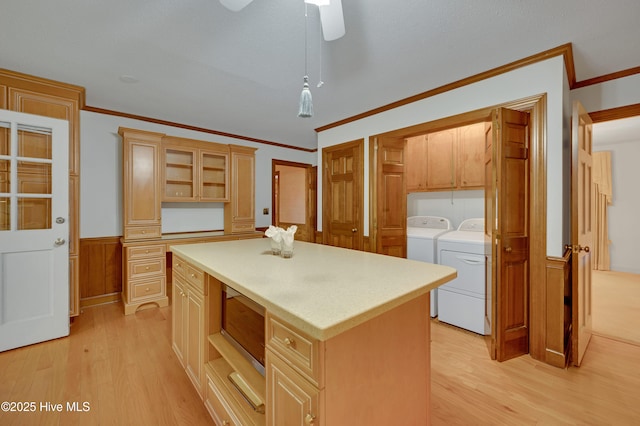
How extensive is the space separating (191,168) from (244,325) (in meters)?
3.12

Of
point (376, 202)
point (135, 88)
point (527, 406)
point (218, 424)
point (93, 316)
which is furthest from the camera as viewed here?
point (376, 202)

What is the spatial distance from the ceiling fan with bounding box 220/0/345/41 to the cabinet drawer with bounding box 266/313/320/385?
1.40 m

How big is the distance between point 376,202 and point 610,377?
2.38 meters

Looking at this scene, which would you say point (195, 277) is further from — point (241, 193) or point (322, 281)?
point (241, 193)

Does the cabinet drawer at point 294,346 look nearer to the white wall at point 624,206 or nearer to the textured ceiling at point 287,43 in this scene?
the textured ceiling at point 287,43

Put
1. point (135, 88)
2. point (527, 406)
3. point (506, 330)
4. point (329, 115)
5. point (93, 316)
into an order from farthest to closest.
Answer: point (329, 115) → point (93, 316) → point (135, 88) → point (506, 330) → point (527, 406)

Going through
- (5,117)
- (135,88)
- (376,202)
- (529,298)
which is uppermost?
(135,88)

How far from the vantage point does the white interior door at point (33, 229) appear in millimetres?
2314

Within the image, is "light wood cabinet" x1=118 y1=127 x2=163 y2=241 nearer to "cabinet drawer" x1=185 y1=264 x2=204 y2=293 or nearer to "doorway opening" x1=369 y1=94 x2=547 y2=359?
"cabinet drawer" x1=185 y1=264 x2=204 y2=293

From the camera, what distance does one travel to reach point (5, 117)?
2287 mm

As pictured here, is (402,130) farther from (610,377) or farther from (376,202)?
(610,377)

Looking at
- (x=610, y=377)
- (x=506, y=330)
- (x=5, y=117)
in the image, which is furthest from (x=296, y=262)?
(x=5, y=117)

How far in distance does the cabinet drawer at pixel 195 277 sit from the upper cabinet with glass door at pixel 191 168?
2.22 meters

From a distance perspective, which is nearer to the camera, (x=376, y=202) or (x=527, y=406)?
(x=527, y=406)
